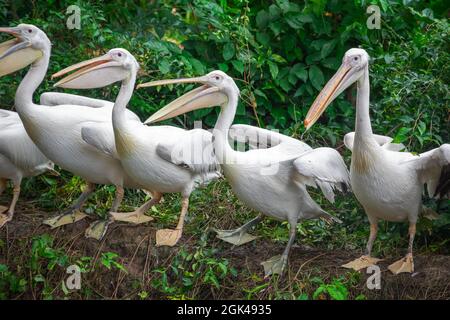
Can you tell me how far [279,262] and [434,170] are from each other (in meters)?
1.19

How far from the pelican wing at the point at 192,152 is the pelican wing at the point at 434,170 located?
4.76 ft

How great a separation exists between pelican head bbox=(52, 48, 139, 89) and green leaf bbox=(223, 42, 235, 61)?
1733 millimetres

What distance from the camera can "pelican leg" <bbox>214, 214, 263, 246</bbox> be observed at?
6961 millimetres

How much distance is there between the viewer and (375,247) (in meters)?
6.91

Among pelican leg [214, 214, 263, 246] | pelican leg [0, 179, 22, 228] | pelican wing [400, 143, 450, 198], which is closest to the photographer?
pelican wing [400, 143, 450, 198]

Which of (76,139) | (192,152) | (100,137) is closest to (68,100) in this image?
(76,139)

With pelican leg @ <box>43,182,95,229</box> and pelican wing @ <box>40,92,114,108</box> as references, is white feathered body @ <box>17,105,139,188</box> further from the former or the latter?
pelican wing @ <box>40,92,114,108</box>

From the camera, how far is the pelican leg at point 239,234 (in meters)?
6.96

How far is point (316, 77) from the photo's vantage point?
897cm

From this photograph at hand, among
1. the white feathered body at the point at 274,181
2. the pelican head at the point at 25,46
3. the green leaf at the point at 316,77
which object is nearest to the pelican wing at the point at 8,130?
the pelican head at the point at 25,46

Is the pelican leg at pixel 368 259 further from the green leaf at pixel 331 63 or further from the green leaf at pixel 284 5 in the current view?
the green leaf at pixel 284 5

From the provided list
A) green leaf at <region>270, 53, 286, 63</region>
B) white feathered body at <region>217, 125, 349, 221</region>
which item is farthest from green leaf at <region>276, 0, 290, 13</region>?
white feathered body at <region>217, 125, 349, 221</region>

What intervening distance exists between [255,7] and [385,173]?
11.4 ft
